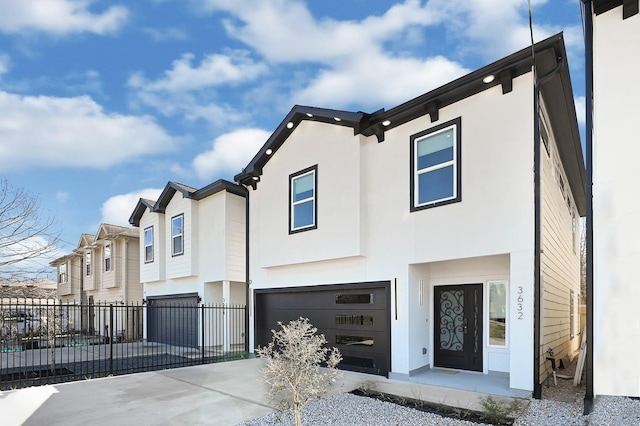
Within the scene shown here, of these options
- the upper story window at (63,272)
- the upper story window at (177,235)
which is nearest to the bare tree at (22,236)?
the upper story window at (177,235)

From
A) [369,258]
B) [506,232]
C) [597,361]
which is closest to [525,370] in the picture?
[597,361]

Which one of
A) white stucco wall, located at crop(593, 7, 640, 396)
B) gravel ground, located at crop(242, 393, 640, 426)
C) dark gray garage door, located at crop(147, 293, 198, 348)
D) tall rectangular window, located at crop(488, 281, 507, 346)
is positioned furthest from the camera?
dark gray garage door, located at crop(147, 293, 198, 348)

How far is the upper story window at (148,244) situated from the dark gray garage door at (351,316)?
8175 mm

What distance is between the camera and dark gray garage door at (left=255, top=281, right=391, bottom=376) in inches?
352

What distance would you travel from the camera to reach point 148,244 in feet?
56.9

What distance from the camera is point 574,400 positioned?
6324mm

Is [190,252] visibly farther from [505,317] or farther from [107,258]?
[505,317]

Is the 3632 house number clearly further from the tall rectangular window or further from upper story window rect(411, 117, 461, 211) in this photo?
upper story window rect(411, 117, 461, 211)

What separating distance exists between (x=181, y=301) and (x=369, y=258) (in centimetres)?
941

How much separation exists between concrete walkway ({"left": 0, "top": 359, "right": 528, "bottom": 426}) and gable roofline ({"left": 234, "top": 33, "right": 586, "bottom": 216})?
5.30m

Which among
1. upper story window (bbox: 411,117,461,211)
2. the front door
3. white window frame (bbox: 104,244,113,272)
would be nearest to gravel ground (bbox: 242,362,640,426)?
the front door

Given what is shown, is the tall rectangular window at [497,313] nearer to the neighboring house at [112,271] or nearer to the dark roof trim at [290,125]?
the dark roof trim at [290,125]

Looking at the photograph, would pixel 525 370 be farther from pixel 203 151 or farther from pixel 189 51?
pixel 203 151

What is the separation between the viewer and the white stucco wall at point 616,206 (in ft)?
17.5
